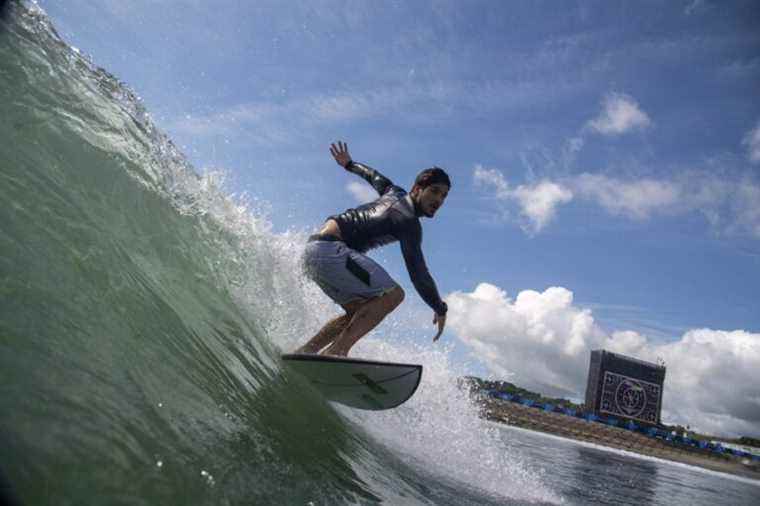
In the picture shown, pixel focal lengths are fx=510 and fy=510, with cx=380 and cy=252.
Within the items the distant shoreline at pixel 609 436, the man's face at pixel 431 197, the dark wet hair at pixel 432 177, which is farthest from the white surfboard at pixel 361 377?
the distant shoreline at pixel 609 436

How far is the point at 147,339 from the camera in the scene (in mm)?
2762

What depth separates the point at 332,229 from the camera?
485 centimetres

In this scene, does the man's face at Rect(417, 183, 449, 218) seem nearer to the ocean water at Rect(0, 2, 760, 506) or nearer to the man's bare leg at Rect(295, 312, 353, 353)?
the man's bare leg at Rect(295, 312, 353, 353)

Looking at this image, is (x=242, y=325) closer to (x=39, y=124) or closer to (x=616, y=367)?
(x=39, y=124)

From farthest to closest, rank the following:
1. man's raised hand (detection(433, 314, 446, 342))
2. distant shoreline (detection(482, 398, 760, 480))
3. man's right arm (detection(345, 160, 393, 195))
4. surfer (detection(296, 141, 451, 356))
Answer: distant shoreline (detection(482, 398, 760, 480))
man's right arm (detection(345, 160, 393, 195))
man's raised hand (detection(433, 314, 446, 342))
surfer (detection(296, 141, 451, 356))

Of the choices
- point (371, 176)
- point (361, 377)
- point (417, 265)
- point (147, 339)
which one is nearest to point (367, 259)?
point (417, 265)

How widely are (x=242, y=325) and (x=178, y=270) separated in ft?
2.77

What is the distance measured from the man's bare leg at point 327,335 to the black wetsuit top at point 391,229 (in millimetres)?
716

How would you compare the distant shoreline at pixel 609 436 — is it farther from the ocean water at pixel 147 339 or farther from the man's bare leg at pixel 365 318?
the man's bare leg at pixel 365 318

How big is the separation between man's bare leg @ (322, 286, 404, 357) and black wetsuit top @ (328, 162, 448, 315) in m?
0.32

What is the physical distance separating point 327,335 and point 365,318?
552 millimetres

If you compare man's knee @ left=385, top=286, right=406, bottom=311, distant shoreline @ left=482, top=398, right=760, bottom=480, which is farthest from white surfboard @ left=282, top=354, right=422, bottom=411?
distant shoreline @ left=482, top=398, right=760, bottom=480

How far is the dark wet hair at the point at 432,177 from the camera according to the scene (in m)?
4.89

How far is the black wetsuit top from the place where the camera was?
4809mm
